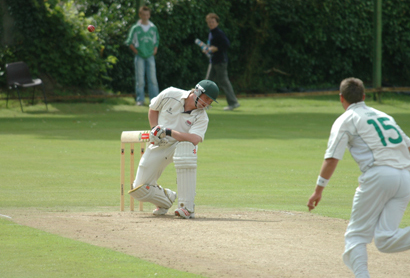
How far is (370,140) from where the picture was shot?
464 centimetres

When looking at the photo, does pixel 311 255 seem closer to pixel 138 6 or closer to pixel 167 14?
pixel 138 6

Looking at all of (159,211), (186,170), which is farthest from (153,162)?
(159,211)

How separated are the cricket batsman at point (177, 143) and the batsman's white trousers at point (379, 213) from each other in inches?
108

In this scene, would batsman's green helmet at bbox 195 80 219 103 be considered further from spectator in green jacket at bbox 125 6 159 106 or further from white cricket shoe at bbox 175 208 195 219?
spectator in green jacket at bbox 125 6 159 106

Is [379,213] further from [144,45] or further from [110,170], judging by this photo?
[144,45]

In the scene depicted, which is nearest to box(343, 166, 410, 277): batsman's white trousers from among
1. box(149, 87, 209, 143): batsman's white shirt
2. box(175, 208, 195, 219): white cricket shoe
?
box(175, 208, 195, 219): white cricket shoe

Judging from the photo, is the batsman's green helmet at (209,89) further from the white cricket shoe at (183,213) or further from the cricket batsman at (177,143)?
the white cricket shoe at (183,213)

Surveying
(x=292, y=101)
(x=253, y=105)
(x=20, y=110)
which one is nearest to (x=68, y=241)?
(x=20, y=110)

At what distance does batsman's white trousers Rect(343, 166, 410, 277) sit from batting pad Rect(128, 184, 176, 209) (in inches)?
122

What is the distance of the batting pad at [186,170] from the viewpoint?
7105 mm

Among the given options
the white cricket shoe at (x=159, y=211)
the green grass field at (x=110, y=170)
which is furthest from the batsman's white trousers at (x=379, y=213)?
the white cricket shoe at (x=159, y=211)

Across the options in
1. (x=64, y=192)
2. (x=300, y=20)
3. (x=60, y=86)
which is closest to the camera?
(x=64, y=192)

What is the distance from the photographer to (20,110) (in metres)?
16.9

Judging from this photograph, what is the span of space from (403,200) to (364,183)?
0.31m
